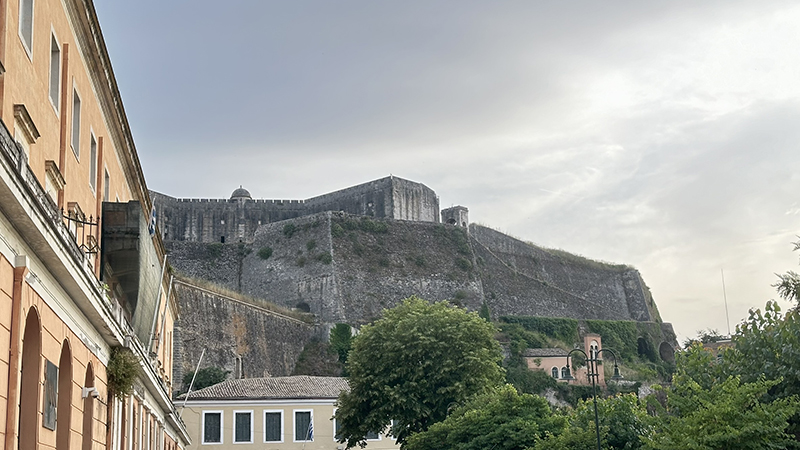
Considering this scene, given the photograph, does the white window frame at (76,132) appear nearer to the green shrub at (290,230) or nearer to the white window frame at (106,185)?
the white window frame at (106,185)

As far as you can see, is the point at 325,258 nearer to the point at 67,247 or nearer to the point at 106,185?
the point at 106,185

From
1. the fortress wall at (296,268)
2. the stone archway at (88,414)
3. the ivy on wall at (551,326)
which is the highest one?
the fortress wall at (296,268)

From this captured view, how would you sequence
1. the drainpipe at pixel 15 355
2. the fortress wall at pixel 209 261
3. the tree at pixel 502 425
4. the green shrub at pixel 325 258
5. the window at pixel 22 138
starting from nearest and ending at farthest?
the drainpipe at pixel 15 355
the window at pixel 22 138
the tree at pixel 502 425
the green shrub at pixel 325 258
the fortress wall at pixel 209 261

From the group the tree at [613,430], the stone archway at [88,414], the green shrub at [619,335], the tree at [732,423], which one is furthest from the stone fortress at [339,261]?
the stone archway at [88,414]

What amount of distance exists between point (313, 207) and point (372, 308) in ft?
44.8

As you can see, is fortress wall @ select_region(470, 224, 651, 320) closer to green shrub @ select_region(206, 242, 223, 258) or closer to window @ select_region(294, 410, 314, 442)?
green shrub @ select_region(206, 242, 223, 258)

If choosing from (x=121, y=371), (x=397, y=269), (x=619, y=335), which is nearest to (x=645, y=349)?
(x=619, y=335)

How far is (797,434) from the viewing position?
22688 mm

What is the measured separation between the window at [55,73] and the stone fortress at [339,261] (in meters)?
40.5

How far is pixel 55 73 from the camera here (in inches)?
630

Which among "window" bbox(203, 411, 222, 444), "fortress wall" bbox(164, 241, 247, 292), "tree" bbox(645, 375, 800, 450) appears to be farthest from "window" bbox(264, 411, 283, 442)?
"tree" bbox(645, 375, 800, 450)

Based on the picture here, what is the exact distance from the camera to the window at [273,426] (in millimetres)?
46250

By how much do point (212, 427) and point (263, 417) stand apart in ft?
7.72

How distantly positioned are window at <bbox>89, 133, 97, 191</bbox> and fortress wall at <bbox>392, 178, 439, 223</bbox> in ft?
183
